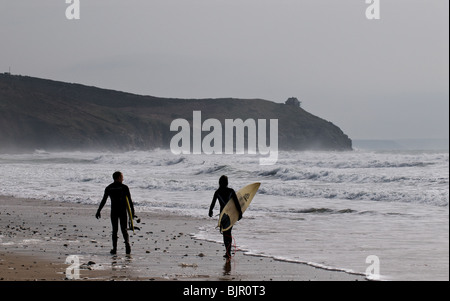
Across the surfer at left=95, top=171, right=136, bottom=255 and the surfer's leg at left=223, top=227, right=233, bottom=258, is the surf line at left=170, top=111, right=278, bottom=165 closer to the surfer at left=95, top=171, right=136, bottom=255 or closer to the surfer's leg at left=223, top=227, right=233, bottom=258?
the surfer at left=95, top=171, right=136, bottom=255

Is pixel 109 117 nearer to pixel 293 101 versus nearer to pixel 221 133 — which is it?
pixel 221 133

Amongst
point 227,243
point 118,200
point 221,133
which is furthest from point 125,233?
point 221,133

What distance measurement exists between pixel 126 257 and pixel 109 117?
134 m

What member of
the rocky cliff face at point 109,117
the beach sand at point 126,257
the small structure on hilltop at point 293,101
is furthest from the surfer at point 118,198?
the small structure on hilltop at point 293,101

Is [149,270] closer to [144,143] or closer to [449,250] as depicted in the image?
[449,250]

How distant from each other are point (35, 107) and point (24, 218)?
5022 inches

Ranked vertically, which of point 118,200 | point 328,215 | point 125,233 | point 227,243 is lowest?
point 328,215

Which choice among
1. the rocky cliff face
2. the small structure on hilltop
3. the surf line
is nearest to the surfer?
the surf line

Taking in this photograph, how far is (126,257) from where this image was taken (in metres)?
9.91

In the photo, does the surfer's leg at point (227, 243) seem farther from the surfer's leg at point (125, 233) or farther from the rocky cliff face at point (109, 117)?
the rocky cliff face at point (109, 117)

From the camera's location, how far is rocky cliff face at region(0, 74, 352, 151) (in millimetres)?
125938

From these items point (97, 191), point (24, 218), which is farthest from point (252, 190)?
point (97, 191)

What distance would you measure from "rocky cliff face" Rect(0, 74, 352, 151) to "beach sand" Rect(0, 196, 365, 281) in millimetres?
108387

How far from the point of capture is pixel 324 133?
525 feet
